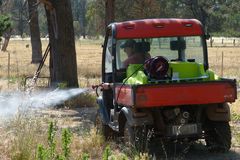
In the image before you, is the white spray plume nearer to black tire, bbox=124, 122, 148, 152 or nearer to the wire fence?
black tire, bbox=124, 122, 148, 152

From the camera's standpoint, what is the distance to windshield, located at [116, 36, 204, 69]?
370 inches

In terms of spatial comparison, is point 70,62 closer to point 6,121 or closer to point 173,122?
point 6,121

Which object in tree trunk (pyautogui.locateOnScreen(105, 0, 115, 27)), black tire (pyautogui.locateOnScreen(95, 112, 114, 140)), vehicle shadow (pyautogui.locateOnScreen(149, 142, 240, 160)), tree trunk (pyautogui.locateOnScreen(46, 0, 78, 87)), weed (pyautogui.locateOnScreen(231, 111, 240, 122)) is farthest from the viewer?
tree trunk (pyautogui.locateOnScreen(105, 0, 115, 27))

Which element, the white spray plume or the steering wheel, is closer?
the steering wheel

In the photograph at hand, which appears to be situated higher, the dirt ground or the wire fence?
the dirt ground

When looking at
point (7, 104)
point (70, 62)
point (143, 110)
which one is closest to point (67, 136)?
point (143, 110)

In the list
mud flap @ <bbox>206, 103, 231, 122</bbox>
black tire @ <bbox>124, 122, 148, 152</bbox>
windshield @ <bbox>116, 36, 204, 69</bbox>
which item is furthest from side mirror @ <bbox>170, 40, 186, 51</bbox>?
black tire @ <bbox>124, 122, 148, 152</bbox>

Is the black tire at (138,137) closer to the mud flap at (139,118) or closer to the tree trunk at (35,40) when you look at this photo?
the mud flap at (139,118)

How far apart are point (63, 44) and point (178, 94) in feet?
33.5

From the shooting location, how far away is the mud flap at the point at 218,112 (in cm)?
857

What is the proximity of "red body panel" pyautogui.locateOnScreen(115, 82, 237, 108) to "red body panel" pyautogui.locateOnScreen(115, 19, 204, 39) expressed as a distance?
1.24m

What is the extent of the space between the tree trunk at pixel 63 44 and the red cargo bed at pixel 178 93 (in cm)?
964

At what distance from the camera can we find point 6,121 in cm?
981

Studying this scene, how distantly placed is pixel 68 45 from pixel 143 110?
9975 mm
